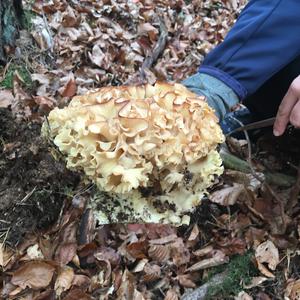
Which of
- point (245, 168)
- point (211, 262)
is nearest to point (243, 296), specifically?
point (211, 262)

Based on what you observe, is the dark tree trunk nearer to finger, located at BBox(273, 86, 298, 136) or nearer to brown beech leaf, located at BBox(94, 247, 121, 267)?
brown beech leaf, located at BBox(94, 247, 121, 267)

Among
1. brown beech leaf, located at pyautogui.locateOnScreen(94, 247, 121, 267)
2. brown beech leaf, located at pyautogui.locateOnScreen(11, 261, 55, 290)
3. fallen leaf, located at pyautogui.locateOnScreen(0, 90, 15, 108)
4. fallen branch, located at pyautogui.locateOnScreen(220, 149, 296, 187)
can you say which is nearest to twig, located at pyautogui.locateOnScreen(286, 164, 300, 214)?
fallen branch, located at pyautogui.locateOnScreen(220, 149, 296, 187)

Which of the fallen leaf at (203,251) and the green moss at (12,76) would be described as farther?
the green moss at (12,76)

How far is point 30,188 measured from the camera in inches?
91.0

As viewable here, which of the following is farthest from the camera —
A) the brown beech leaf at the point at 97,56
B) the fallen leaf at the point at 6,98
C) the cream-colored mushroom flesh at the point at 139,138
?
the brown beech leaf at the point at 97,56

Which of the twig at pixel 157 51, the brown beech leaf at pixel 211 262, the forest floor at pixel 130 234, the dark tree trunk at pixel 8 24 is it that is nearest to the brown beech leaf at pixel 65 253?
Result: the forest floor at pixel 130 234

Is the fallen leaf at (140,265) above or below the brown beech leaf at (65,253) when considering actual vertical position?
below

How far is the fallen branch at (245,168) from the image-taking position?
2.79 meters

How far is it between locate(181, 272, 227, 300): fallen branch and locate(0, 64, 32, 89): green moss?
73.5 inches

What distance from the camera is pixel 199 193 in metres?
2.16

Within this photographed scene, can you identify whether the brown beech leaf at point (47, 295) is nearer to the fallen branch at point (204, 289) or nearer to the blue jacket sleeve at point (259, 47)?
the fallen branch at point (204, 289)

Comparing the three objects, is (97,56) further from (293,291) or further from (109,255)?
(293,291)

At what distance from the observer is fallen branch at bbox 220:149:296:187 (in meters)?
2.79

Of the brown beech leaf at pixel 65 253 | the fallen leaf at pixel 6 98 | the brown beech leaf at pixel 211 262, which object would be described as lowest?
the brown beech leaf at pixel 211 262
